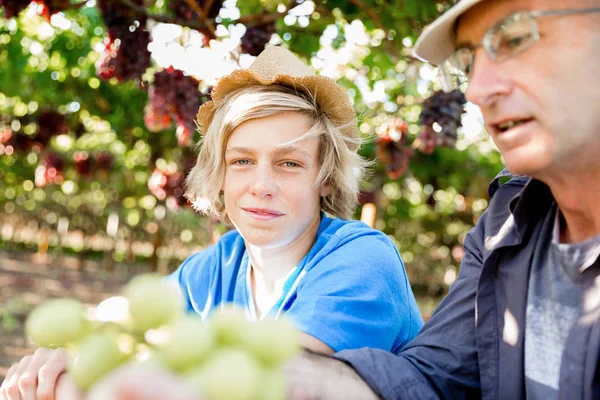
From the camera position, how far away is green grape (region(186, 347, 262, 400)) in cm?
65

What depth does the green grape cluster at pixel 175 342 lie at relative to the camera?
67cm

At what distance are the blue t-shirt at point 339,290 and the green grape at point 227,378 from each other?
33.3 inches

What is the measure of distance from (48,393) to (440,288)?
11424mm

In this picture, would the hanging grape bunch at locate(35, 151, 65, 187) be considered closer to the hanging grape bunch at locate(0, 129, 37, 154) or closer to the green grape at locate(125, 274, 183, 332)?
the hanging grape bunch at locate(0, 129, 37, 154)

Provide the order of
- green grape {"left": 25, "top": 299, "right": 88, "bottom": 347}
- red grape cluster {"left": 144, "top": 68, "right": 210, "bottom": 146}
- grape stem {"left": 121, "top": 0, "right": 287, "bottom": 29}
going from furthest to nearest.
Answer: red grape cluster {"left": 144, "top": 68, "right": 210, "bottom": 146} < grape stem {"left": 121, "top": 0, "right": 287, "bottom": 29} < green grape {"left": 25, "top": 299, "right": 88, "bottom": 347}

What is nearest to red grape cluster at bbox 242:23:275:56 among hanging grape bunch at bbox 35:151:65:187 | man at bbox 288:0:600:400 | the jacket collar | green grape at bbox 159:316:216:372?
man at bbox 288:0:600:400

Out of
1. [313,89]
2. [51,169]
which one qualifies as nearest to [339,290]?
[313,89]

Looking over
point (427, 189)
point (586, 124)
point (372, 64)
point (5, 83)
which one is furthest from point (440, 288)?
point (586, 124)

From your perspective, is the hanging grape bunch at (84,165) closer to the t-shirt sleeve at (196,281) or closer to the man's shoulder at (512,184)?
the t-shirt sleeve at (196,281)

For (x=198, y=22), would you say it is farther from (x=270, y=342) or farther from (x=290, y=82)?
(x=270, y=342)

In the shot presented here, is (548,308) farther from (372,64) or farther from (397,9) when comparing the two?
(372,64)

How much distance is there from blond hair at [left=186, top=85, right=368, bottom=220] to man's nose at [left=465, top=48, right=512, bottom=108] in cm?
81

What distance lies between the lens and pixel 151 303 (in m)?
0.73

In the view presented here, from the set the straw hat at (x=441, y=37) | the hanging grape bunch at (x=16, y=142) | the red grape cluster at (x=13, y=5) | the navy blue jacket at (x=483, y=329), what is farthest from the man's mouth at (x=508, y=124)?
the hanging grape bunch at (x=16, y=142)
